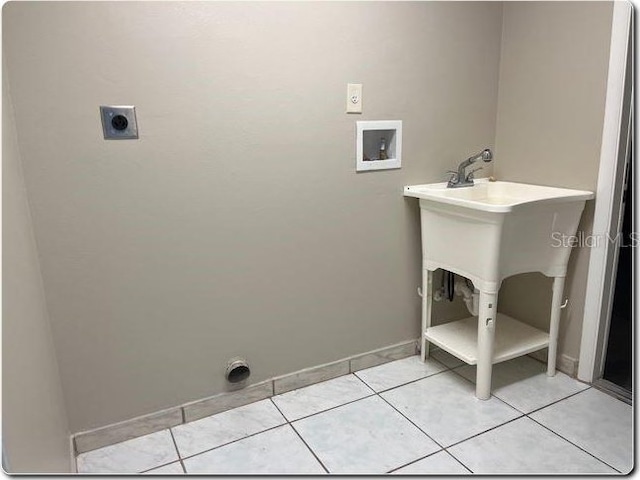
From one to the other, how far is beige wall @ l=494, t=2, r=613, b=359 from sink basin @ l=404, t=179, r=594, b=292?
4.2 inches

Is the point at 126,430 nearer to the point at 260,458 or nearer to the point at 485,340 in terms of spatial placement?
the point at 260,458

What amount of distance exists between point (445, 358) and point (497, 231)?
0.84 m

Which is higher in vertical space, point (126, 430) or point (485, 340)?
point (485, 340)

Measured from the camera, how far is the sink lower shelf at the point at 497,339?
6.37ft

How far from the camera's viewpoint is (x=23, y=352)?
1099 millimetres

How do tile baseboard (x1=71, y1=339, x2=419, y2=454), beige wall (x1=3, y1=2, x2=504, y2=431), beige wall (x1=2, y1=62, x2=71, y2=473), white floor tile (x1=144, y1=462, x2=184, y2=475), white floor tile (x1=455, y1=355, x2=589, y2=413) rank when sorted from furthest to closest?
white floor tile (x1=455, y1=355, x2=589, y2=413)
tile baseboard (x1=71, y1=339, x2=419, y2=454)
white floor tile (x1=144, y1=462, x2=184, y2=475)
beige wall (x1=3, y1=2, x2=504, y2=431)
beige wall (x1=2, y1=62, x2=71, y2=473)

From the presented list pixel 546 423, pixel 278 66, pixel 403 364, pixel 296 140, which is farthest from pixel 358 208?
pixel 546 423

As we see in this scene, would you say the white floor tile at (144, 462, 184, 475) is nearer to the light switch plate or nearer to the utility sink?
the utility sink

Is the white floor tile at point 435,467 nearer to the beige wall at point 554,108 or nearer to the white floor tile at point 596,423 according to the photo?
the white floor tile at point 596,423

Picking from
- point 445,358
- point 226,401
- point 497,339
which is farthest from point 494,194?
point 226,401

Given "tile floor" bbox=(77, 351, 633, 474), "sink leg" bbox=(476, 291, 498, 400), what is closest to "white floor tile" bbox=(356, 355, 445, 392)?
"tile floor" bbox=(77, 351, 633, 474)

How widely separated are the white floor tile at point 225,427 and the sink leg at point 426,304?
78 centimetres

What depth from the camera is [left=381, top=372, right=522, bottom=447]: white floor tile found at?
1.72 m

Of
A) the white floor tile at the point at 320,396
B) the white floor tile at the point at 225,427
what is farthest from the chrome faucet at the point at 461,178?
the white floor tile at the point at 225,427
